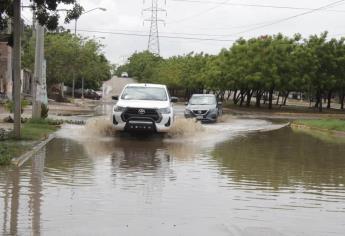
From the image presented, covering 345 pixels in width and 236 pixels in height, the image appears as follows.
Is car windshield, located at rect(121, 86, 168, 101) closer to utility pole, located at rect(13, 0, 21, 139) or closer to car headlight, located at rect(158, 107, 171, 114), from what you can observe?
car headlight, located at rect(158, 107, 171, 114)

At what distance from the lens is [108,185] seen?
34.7 feet

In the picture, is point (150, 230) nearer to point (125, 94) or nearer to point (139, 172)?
point (139, 172)

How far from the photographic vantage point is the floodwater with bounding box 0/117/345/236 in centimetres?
766

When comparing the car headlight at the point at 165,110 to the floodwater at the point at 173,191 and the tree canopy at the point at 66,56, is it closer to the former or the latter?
the floodwater at the point at 173,191

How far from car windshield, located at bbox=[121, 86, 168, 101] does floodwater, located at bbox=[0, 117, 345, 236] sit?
3.03m

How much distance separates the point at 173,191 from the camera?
1016 centimetres

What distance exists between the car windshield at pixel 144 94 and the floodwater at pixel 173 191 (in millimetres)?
3029

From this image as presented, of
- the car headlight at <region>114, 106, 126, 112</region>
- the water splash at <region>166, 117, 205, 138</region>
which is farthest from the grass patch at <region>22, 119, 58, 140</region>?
the water splash at <region>166, 117, 205, 138</region>

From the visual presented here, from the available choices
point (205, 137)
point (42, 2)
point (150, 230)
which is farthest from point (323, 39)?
point (150, 230)

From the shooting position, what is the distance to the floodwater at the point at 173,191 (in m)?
7.66

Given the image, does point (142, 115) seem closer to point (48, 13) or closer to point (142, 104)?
point (142, 104)

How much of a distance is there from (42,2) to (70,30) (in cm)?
5638

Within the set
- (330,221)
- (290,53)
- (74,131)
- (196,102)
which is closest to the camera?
(330,221)

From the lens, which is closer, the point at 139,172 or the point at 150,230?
the point at 150,230
